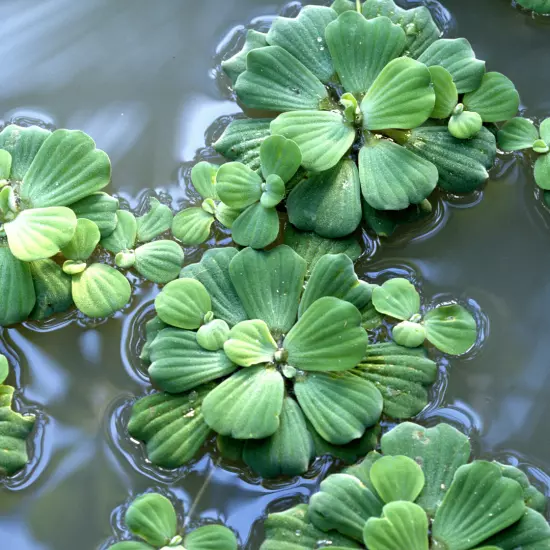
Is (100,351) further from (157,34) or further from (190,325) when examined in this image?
(157,34)

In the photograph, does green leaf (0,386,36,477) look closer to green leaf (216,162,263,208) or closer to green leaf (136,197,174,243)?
green leaf (136,197,174,243)

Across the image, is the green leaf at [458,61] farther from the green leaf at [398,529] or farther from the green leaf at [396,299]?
the green leaf at [398,529]

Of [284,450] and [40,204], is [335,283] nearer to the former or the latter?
[284,450]

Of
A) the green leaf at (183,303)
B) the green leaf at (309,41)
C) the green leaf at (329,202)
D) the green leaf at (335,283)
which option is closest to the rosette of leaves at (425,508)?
the green leaf at (335,283)

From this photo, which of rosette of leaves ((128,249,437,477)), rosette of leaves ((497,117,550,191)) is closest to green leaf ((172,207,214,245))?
rosette of leaves ((128,249,437,477))

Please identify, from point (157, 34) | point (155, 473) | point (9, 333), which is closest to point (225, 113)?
point (157, 34)

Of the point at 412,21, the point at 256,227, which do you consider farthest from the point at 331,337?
the point at 412,21
